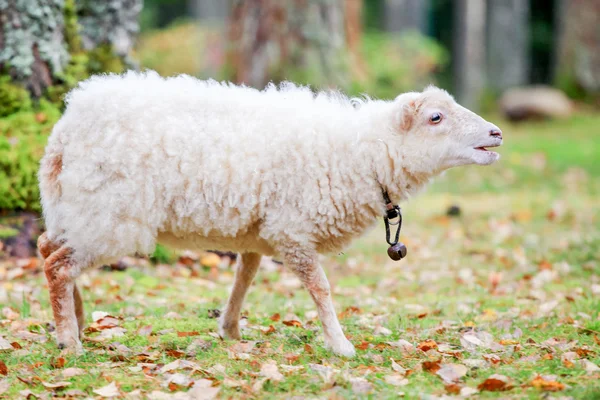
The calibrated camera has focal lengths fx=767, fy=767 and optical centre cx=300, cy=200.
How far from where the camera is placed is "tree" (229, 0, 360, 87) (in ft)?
36.2

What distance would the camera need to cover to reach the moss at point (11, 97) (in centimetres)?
630

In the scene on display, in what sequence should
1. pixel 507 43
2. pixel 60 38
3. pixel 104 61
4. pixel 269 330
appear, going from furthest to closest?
pixel 507 43
pixel 104 61
pixel 60 38
pixel 269 330

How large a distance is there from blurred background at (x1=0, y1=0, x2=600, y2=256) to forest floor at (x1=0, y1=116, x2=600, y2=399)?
1.32m

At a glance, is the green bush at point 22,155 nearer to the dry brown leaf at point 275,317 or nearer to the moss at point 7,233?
the moss at point 7,233

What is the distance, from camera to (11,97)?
6.31 meters

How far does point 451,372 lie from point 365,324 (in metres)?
1.25

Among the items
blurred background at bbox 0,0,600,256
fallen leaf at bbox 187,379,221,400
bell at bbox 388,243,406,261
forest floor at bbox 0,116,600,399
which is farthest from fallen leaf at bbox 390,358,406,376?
blurred background at bbox 0,0,600,256

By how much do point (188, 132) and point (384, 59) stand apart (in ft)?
42.8

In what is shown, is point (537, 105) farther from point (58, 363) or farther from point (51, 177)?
point (58, 363)

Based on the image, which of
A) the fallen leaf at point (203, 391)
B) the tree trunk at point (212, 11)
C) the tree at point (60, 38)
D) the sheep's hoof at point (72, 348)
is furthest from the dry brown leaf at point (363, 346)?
the tree trunk at point (212, 11)


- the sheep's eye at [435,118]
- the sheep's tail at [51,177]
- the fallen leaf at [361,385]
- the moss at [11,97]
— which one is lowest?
the fallen leaf at [361,385]

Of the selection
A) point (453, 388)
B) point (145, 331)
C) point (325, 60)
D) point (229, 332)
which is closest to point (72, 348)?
point (145, 331)

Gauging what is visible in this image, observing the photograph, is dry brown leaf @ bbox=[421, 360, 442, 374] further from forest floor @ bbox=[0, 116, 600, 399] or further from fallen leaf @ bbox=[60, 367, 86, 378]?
fallen leaf @ bbox=[60, 367, 86, 378]

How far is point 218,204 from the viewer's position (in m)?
4.29
